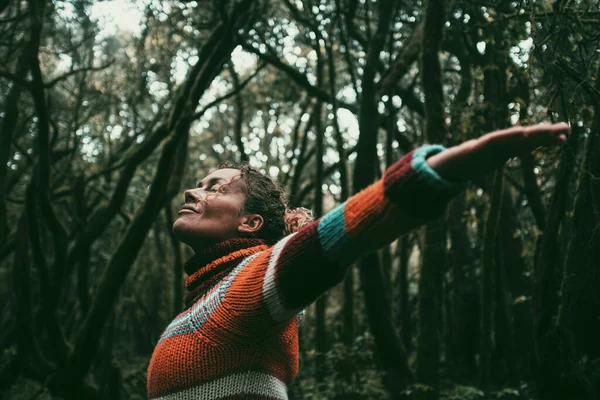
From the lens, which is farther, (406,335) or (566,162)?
(406,335)

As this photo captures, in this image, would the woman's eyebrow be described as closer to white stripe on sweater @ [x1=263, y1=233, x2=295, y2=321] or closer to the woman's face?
the woman's face

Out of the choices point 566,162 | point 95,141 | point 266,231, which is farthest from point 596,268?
point 95,141

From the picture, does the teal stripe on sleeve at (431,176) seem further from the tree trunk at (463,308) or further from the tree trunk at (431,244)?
the tree trunk at (463,308)

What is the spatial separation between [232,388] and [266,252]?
0.43m

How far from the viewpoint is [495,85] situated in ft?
22.6

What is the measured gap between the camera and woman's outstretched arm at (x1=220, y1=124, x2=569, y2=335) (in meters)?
1.26

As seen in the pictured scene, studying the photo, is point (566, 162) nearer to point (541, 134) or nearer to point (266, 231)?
point (266, 231)

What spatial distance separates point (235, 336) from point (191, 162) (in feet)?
55.1

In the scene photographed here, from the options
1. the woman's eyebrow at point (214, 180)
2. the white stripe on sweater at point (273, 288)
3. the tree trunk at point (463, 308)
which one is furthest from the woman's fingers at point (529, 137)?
the tree trunk at point (463, 308)

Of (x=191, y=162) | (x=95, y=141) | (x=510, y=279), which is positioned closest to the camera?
(x=510, y=279)

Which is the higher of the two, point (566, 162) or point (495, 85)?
point (495, 85)

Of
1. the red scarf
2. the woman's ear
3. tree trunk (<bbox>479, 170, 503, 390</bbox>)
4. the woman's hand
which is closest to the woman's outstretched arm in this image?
the woman's hand

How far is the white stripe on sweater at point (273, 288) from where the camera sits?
1600 millimetres

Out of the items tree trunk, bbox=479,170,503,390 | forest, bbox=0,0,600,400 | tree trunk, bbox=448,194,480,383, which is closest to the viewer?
forest, bbox=0,0,600,400
